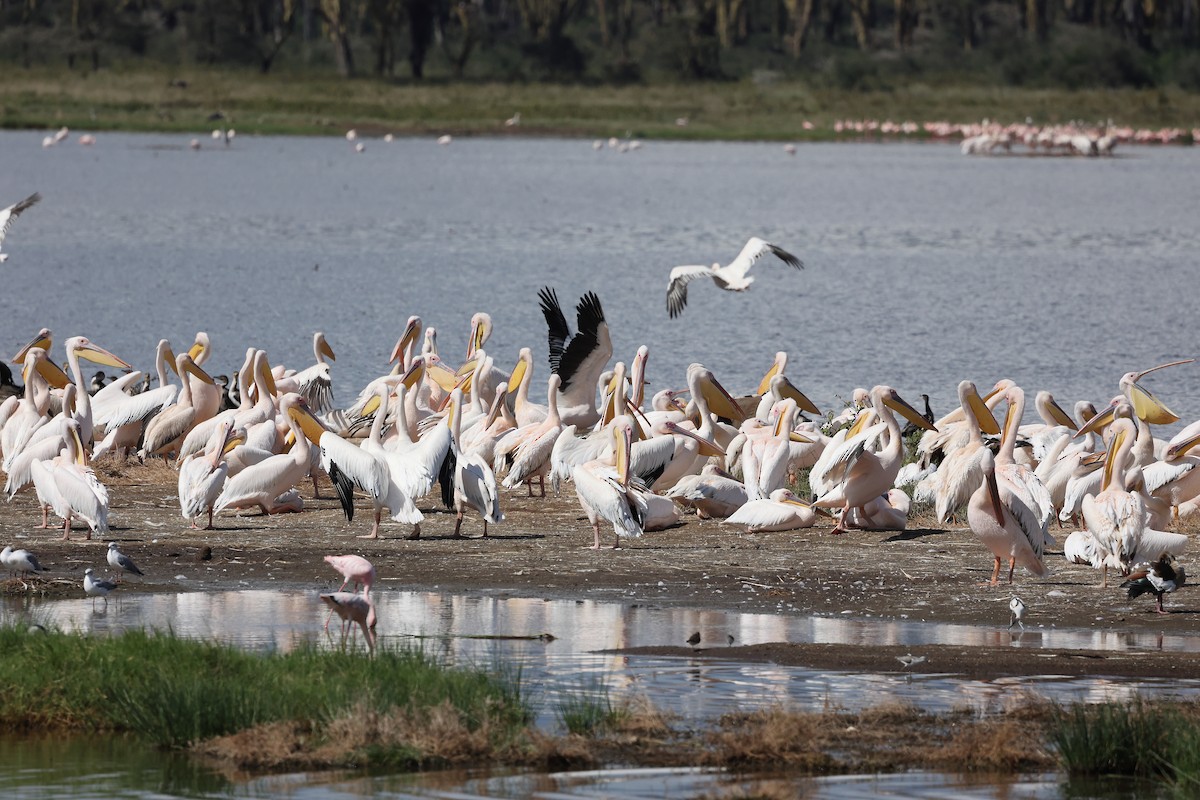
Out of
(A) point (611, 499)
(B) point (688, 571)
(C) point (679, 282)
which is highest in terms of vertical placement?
(C) point (679, 282)

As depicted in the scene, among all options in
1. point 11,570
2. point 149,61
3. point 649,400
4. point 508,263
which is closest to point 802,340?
point 649,400

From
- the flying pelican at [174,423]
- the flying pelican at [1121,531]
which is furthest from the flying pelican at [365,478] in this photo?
the flying pelican at [1121,531]

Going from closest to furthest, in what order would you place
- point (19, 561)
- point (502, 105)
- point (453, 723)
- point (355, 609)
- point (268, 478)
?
point (453, 723) < point (355, 609) < point (19, 561) < point (268, 478) < point (502, 105)

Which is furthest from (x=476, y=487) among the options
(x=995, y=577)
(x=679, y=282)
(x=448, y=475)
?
(x=679, y=282)

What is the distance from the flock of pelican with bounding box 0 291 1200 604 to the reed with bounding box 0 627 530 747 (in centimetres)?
270

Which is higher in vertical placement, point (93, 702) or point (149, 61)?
point (149, 61)

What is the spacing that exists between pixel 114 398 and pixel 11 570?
406cm

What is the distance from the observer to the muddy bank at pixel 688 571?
286 inches

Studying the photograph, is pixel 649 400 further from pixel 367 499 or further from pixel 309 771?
pixel 309 771

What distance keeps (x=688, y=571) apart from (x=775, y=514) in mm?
1063

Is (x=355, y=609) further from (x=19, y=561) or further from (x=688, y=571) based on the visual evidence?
(x=688, y=571)

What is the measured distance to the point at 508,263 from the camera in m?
28.9

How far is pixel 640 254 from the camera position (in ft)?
100

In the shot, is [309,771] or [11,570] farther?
[11,570]
